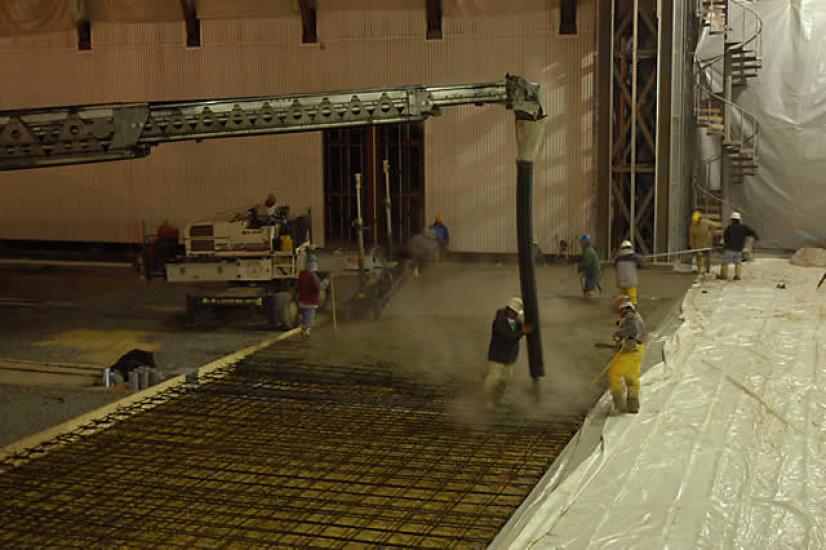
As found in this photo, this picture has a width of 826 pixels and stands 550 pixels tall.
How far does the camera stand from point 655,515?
898cm

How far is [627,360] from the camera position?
11.8 metres

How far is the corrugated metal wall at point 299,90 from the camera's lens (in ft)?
85.1

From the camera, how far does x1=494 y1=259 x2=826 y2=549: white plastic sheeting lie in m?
8.68

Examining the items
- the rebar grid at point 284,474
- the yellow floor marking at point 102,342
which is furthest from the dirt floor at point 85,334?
the rebar grid at point 284,474

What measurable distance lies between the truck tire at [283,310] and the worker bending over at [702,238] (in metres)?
10.2

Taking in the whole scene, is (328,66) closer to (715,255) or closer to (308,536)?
(715,255)

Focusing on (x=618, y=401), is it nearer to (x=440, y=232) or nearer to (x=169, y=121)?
(x=169, y=121)

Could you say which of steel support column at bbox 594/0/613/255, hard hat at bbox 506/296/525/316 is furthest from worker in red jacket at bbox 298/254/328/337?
steel support column at bbox 594/0/613/255

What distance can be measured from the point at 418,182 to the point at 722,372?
14.5m

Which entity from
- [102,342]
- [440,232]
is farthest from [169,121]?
[440,232]

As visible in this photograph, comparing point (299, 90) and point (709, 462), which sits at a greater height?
point (299, 90)

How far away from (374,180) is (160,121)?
12373 mm

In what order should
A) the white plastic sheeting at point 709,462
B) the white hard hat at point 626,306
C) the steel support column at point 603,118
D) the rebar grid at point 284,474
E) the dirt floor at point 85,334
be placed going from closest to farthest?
the white plastic sheeting at point 709,462 → the rebar grid at point 284,474 → the white hard hat at point 626,306 → the dirt floor at point 85,334 → the steel support column at point 603,118

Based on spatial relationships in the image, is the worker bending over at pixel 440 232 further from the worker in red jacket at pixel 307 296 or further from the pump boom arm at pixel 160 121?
the pump boom arm at pixel 160 121
